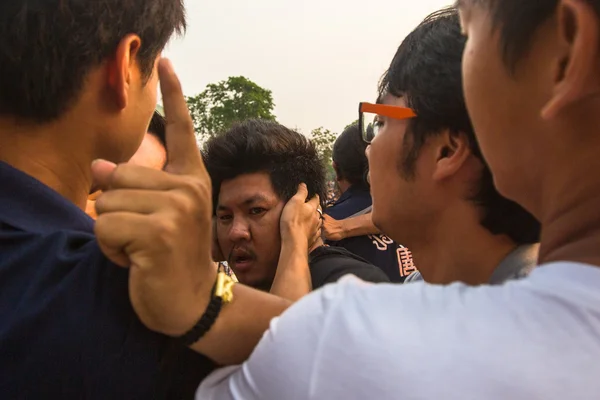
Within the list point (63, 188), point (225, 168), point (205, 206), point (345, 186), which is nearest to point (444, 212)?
point (205, 206)

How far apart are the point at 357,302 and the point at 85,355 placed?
48 centimetres

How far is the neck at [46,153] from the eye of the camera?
3.26ft

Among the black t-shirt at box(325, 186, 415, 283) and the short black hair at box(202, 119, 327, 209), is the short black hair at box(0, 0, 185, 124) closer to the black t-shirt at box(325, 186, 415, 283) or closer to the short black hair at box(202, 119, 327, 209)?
the short black hair at box(202, 119, 327, 209)

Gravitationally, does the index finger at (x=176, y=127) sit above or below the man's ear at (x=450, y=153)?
above

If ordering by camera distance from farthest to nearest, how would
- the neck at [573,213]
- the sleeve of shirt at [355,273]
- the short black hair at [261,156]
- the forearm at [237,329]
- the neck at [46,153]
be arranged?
the short black hair at [261,156] < the sleeve of shirt at [355,273] < the neck at [46,153] < the forearm at [237,329] < the neck at [573,213]

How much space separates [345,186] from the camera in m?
3.88

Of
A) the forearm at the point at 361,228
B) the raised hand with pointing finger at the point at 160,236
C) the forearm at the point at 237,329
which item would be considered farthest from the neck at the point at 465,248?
the forearm at the point at 361,228

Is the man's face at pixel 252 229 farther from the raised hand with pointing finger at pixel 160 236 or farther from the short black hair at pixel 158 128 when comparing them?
the raised hand with pointing finger at pixel 160 236

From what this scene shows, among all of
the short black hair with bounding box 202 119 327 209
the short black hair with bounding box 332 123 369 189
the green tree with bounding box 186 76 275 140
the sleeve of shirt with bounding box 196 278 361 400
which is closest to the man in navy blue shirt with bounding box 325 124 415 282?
the short black hair with bounding box 332 123 369 189

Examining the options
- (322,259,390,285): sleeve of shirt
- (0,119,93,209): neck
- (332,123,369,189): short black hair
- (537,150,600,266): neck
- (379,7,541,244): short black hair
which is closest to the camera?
(537,150,600,266): neck

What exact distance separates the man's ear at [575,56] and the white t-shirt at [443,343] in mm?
252

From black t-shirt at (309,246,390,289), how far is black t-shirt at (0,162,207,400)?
3.71 ft

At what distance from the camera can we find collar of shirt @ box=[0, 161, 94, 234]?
3.08ft

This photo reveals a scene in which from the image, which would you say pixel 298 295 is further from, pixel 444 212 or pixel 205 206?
pixel 205 206
